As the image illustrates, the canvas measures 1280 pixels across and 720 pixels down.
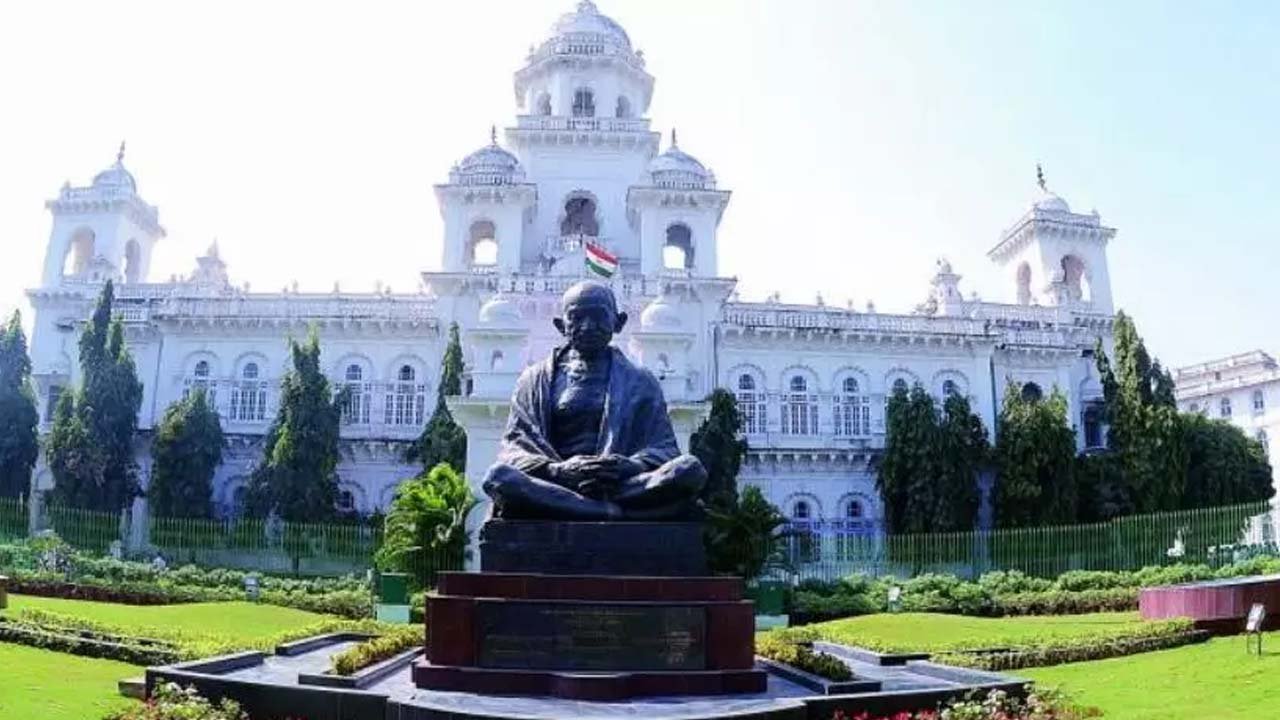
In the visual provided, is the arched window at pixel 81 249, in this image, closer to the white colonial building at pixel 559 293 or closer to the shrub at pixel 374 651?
the white colonial building at pixel 559 293

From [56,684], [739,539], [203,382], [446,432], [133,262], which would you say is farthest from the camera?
[133,262]

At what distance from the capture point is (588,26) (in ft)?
184

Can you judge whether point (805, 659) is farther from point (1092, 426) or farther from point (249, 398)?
point (1092, 426)

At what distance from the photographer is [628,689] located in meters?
9.96

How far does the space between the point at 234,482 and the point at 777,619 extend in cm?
2835

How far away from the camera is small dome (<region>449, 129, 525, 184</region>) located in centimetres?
4994

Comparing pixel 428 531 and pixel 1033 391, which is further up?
pixel 1033 391

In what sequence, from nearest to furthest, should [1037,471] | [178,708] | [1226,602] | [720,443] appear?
[178,708], [1226,602], [720,443], [1037,471]


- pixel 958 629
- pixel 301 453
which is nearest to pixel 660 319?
pixel 301 453

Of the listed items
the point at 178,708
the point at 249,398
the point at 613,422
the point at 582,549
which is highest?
the point at 249,398

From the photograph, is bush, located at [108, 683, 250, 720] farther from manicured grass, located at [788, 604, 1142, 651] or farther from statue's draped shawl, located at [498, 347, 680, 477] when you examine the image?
manicured grass, located at [788, 604, 1142, 651]

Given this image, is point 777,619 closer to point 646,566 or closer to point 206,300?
point 646,566

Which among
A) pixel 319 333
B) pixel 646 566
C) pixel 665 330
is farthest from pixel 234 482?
pixel 646 566

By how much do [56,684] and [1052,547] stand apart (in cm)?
3055
